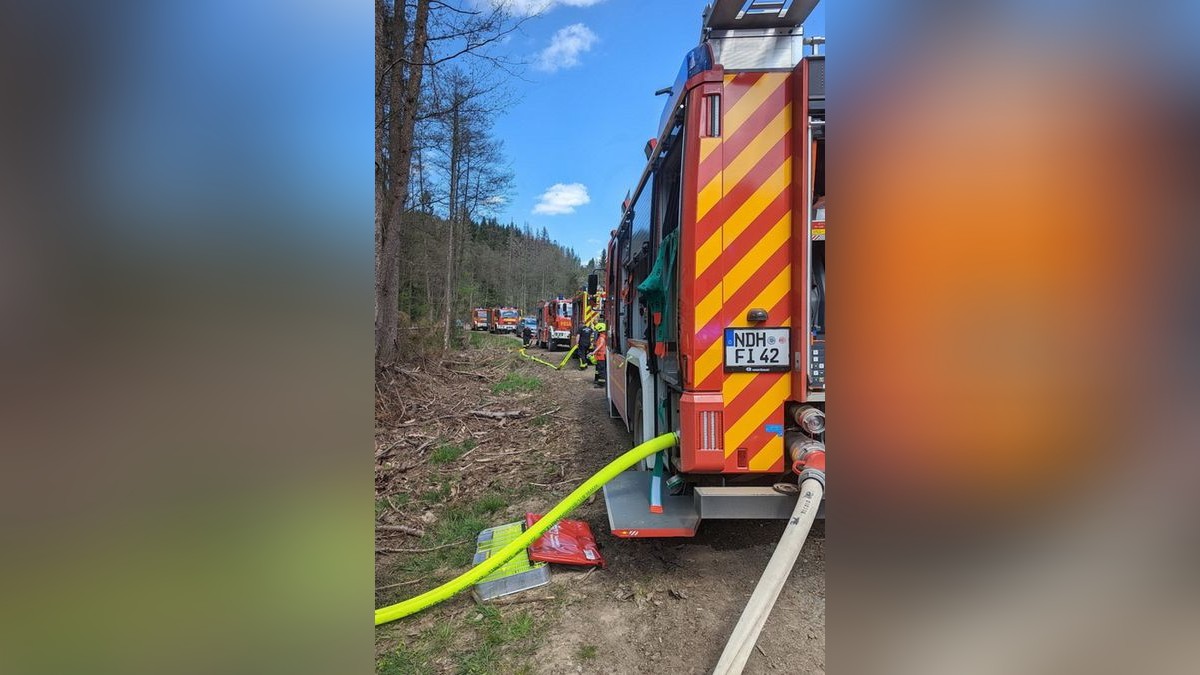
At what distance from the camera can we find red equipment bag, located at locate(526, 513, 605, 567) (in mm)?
3184

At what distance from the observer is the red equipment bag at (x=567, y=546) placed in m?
3.18

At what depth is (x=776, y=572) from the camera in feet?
6.27

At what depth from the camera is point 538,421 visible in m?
8.27

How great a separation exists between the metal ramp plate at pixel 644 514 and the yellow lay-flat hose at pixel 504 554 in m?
0.30

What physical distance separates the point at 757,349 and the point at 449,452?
4.86 m

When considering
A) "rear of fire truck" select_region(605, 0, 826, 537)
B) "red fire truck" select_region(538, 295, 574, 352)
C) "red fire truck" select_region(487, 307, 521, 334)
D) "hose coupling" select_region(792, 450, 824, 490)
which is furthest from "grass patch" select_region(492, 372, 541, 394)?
"red fire truck" select_region(487, 307, 521, 334)

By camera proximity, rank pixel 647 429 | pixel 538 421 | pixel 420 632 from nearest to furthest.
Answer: pixel 420 632, pixel 647 429, pixel 538 421
